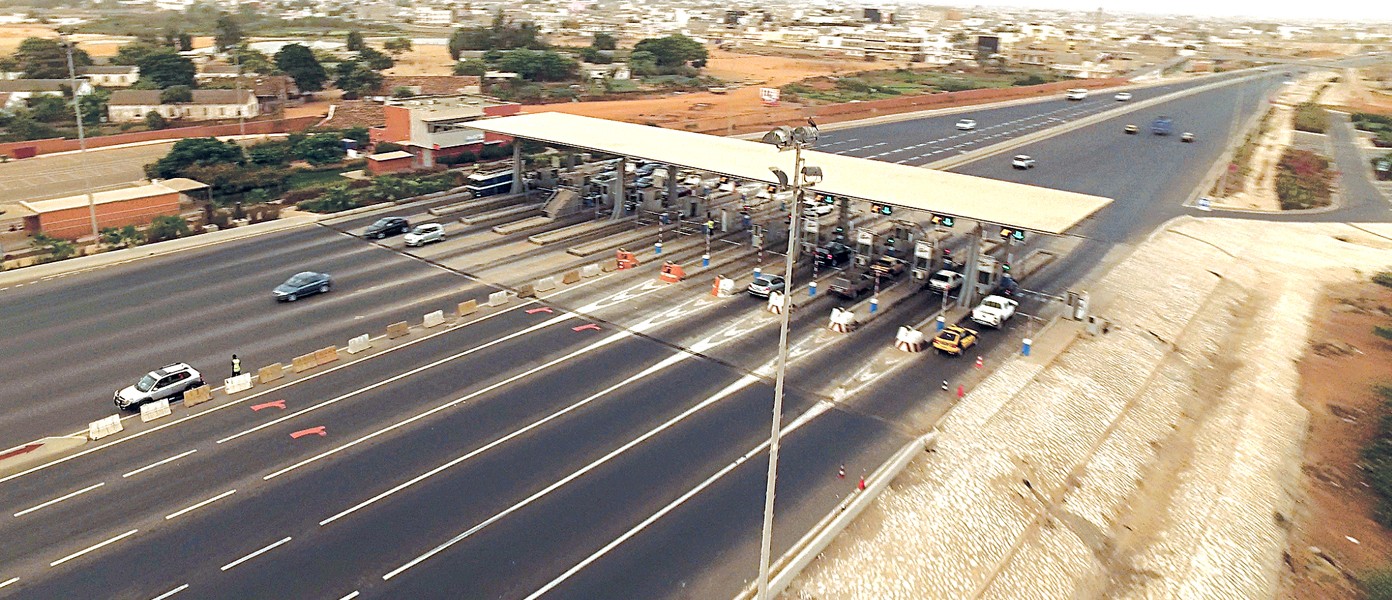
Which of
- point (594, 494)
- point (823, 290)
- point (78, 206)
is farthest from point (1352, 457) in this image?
point (78, 206)

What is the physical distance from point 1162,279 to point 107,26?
231 meters

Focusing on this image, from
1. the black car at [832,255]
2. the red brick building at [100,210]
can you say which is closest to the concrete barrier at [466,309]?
the black car at [832,255]

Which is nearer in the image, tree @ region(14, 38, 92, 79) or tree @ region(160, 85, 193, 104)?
tree @ region(160, 85, 193, 104)

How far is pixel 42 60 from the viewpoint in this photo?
10100 cm

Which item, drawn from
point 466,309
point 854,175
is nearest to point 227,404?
point 466,309

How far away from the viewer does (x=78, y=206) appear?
4853 centimetres

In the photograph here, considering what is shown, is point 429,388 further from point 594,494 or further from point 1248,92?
point 1248,92

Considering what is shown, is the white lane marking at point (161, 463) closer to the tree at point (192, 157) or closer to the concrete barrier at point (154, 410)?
the concrete barrier at point (154, 410)

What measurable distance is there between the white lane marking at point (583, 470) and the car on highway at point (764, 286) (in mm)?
8607

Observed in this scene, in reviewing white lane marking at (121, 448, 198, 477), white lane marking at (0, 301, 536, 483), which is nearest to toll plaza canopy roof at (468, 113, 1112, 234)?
white lane marking at (0, 301, 536, 483)

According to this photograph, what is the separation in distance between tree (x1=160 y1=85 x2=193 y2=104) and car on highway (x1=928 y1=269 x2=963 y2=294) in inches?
3234

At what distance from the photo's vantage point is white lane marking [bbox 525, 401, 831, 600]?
64.2ft

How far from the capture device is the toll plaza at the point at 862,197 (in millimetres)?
37344

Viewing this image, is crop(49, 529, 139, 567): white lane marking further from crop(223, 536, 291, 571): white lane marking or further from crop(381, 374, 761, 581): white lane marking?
crop(381, 374, 761, 581): white lane marking
